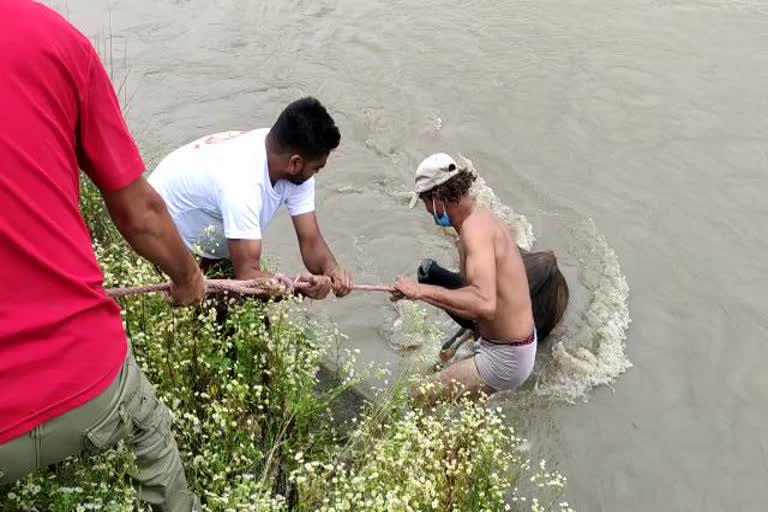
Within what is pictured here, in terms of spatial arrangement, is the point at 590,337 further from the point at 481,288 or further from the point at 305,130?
the point at 305,130

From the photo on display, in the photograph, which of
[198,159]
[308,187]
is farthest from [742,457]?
[198,159]

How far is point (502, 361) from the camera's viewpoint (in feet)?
16.0

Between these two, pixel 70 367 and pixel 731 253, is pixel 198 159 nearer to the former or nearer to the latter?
pixel 70 367

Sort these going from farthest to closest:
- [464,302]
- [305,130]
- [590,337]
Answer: [590,337] < [464,302] < [305,130]

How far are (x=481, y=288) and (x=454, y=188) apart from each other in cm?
64

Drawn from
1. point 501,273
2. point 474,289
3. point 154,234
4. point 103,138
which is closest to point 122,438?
point 154,234

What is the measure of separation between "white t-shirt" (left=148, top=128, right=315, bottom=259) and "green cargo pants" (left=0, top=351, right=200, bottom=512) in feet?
4.64

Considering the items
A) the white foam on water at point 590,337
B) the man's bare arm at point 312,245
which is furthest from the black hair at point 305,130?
the white foam on water at point 590,337

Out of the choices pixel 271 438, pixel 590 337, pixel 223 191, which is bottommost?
pixel 590 337

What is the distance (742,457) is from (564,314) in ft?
A: 5.89

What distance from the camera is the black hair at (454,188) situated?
14.7ft

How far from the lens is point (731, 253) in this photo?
6910mm

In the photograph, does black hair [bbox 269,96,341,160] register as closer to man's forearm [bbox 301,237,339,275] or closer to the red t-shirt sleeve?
man's forearm [bbox 301,237,339,275]

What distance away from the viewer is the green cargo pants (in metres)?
2.31
